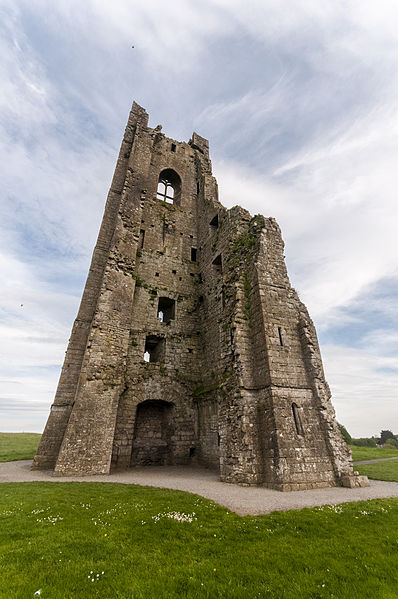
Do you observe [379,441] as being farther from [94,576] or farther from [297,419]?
[94,576]

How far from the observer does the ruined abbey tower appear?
9.41 m

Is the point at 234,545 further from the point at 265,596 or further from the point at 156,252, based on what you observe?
the point at 156,252

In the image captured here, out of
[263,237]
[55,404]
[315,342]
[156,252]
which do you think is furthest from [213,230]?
[55,404]

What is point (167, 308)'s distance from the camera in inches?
728


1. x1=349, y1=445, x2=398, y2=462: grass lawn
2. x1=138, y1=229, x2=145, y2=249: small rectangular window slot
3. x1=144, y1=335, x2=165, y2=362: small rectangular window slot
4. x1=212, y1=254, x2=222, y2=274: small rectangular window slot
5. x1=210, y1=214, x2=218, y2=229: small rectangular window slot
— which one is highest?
x1=210, y1=214, x2=218, y2=229: small rectangular window slot

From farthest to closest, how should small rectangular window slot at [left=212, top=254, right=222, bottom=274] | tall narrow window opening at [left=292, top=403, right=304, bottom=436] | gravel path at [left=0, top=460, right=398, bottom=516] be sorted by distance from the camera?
small rectangular window slot at [left=212, top=254, right=222, bottom=274] → tall narrow window opening at [left=292, top=403, right=304, bottom=436] → gravel path at [left=0, top=460, right=398, bottom=516]

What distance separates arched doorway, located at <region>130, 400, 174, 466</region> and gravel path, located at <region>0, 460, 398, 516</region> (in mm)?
2281

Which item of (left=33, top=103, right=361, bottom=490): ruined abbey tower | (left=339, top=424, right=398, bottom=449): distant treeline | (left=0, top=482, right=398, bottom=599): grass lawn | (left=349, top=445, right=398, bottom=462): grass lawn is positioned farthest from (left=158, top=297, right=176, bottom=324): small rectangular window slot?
(left=339, top=424, right=398, bottom=449): distant treeline

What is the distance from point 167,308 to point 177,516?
538 inches

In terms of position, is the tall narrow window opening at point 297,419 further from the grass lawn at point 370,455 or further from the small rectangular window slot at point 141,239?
the grass lawn at point 370,455

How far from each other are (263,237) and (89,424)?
36.0 feet

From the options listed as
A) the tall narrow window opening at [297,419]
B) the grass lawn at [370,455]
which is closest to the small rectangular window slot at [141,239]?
the tall narrow window opening at [297,419]

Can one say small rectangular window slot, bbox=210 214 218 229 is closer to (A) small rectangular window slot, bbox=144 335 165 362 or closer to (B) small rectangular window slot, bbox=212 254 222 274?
(B) small rectangular window slot, bbox=212 254 222 274

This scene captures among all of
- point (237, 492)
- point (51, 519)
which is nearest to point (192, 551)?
point (51, 519)
